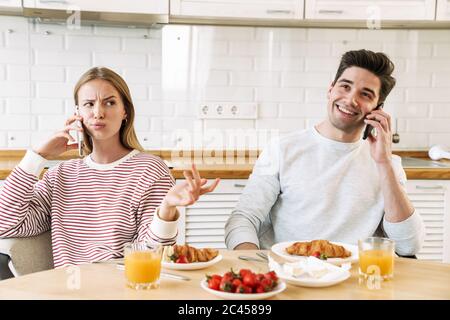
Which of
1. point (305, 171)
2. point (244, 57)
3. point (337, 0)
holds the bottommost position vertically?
point (305, 171)

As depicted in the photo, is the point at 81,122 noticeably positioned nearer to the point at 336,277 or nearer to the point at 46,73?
the point at 336,277

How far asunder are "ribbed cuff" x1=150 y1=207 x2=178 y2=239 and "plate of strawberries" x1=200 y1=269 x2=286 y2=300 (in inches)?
14.8

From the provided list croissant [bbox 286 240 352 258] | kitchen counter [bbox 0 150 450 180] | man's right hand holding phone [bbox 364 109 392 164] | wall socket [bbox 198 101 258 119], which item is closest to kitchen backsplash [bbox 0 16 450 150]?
wall socket [bbox 198 101 258 119]

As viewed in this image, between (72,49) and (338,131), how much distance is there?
5.71ft

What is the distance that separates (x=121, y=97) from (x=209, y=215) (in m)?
1.16

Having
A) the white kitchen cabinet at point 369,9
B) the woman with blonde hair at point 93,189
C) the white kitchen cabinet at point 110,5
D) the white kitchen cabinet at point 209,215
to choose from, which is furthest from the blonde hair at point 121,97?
the white kitchen cabinet at point 369,9

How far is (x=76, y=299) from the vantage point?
3.92 feet

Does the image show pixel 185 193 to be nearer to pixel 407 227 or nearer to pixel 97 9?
pixel 407 227

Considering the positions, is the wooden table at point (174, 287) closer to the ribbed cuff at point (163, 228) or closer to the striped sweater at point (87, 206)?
the ribbed cuff at point (163, 228)

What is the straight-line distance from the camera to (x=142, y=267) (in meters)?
1.26

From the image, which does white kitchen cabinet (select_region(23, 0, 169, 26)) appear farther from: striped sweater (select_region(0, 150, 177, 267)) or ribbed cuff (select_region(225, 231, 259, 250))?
ribbed cuff (select_region(225, 231, 259, 250))
